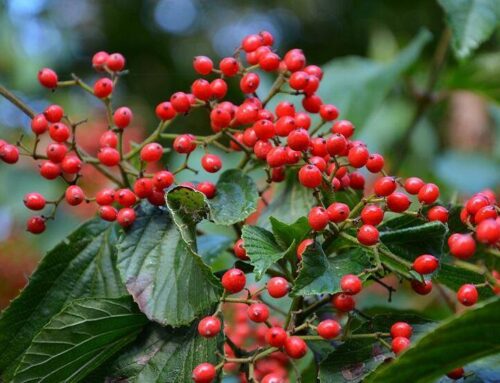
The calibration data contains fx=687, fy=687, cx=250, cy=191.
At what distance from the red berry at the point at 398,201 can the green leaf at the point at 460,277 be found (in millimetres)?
129

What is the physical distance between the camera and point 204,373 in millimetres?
989

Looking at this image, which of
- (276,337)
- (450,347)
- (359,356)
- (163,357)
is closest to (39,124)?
(163,357)

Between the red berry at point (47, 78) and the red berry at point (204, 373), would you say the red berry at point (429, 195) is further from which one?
the red berry at point (47, 78)

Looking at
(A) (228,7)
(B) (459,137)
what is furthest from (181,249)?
(A) (228,7)

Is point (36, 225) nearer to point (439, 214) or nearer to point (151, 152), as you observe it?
point (151, 152)

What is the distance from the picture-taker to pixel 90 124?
11.1ft

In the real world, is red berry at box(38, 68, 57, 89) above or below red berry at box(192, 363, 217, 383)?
above

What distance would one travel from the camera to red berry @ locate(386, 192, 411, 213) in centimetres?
107

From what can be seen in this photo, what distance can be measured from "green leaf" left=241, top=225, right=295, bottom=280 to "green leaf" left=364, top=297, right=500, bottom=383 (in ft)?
0.71

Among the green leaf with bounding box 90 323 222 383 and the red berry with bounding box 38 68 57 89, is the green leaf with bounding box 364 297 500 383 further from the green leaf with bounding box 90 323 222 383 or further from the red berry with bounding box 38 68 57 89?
the red berry with bounding box 38 68 57 89

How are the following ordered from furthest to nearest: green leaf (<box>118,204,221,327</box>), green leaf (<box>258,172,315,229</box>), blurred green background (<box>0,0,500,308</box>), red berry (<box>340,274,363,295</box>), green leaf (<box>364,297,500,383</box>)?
blurred green background (<box>0,0,500,308</box>), green leaf (<box>258,172,315,229</box>), green leaf (<box>118,204,221,327</box>), red berry (<box>340,274,363,295</box>), green leaf (<box>364,297,500,383</box>)

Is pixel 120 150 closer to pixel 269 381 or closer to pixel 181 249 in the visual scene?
pixel 181 249

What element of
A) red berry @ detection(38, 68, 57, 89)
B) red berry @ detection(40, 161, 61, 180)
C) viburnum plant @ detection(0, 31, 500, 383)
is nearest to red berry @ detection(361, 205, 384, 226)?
viburnum plant @ detection(0, 31, 500, 383)

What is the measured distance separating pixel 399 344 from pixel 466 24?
1015 millimetres
